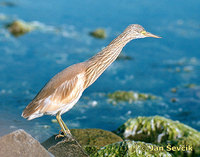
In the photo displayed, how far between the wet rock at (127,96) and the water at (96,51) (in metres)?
0.18

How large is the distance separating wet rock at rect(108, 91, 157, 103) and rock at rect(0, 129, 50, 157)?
14.9ft

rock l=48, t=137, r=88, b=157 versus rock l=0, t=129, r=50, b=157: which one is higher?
rock l=0, t=129, r=50, b=157

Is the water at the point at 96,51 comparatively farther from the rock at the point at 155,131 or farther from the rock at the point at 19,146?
the rock at the point at 19,146

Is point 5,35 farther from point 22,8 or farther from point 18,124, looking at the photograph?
point 18,124

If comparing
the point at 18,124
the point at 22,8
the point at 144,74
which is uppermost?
the point at 22,8

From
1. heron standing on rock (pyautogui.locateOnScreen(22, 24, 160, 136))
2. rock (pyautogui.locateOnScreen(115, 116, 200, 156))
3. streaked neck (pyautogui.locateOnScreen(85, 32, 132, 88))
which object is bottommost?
rock (pyautogui.locateOnScreen(115, 116, 200, 156))

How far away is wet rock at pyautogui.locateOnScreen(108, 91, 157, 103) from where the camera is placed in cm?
845

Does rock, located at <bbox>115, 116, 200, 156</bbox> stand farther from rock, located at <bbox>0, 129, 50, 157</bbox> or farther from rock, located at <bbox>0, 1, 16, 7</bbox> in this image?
rock, located at <bbox>0, 1, 16, 7</bbox>

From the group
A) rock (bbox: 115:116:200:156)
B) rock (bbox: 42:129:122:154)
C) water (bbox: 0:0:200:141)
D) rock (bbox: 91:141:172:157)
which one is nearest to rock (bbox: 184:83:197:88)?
water (bbox: 0:0:200:141)

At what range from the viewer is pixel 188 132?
6.19 meters

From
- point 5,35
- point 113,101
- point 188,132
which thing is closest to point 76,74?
point 188,132

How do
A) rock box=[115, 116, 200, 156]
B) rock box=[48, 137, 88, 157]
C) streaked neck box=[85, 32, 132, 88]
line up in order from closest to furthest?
rock box=[48, 137, 88, 157] → streaked neck box=[85, 32, 132, 88] → rock box=[115, 116, 200, 156]

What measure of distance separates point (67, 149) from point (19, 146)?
84 cm

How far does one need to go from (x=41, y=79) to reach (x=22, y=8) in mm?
6119
